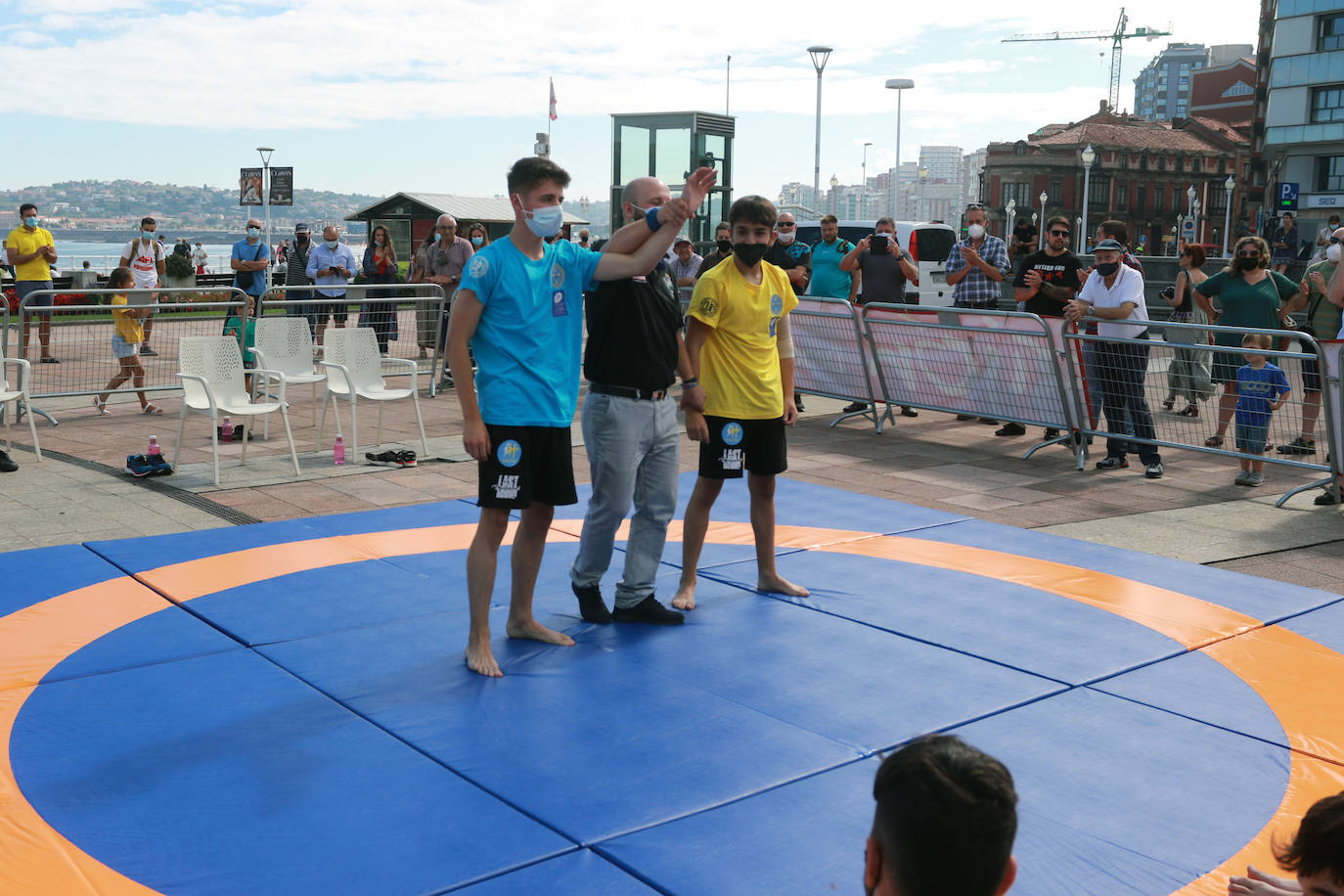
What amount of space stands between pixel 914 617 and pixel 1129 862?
2289mm

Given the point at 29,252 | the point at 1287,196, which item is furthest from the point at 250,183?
the point at 1287,196

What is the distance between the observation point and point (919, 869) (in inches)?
69.7

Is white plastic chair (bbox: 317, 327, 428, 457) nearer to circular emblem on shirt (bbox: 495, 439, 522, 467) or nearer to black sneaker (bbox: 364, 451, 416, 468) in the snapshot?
black sneaker (bbox: 364, 451, 416, 468)

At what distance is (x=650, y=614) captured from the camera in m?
5.48

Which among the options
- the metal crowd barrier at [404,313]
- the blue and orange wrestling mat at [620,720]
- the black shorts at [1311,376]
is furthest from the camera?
the metal crowd barrier at [404,313]

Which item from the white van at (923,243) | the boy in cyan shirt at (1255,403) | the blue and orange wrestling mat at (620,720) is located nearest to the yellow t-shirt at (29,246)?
the blue and orange wrestling mat at (620,720)

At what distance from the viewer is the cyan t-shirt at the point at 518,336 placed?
4.73 metres

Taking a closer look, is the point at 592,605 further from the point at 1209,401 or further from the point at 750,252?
the point at 1209,401

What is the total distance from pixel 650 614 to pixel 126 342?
332 inches

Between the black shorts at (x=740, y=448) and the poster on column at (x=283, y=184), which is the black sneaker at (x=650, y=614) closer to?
the black shorts at (x=740, y=448)

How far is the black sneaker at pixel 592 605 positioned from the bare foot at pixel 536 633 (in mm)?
306

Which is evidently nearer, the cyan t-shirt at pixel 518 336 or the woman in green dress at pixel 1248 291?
the cyan t-shirt at pixel 518 336

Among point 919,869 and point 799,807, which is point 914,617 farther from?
point 919,869

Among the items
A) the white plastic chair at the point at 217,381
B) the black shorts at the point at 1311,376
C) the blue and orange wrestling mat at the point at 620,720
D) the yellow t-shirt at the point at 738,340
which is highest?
the yellow t-shirt at the point at 738,340
